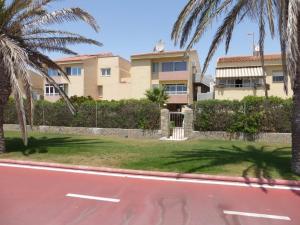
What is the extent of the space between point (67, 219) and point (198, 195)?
10.7 ft

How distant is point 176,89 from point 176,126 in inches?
855

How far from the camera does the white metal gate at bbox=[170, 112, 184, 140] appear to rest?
22703 millimetres

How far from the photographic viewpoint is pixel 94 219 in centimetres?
655

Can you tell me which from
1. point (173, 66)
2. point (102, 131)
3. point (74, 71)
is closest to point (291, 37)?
point (102, 131)

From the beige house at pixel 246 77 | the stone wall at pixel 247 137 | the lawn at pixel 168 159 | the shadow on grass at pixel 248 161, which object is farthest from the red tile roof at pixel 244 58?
the lawn at pixel 168 159

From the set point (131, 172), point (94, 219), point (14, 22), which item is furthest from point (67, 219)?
point (14, 22)

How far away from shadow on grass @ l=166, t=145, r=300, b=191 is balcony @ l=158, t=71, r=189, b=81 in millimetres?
30048

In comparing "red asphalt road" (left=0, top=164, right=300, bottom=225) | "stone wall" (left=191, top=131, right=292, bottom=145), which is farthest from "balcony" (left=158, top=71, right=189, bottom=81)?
"red asphalt road" (left=0, top=164, right=300, bottom=225)

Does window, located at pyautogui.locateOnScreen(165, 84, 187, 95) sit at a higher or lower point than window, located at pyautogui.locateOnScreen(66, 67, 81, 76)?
lower

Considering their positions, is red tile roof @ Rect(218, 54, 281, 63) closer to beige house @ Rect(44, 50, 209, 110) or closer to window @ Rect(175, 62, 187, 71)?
beige house @ Rect(44, 50, 209, 110)

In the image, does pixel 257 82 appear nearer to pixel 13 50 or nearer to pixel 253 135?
pixel 253 135

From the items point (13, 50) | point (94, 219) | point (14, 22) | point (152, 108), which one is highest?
point (14, 22)

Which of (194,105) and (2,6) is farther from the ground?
(2,6)

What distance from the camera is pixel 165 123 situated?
22875 mm
